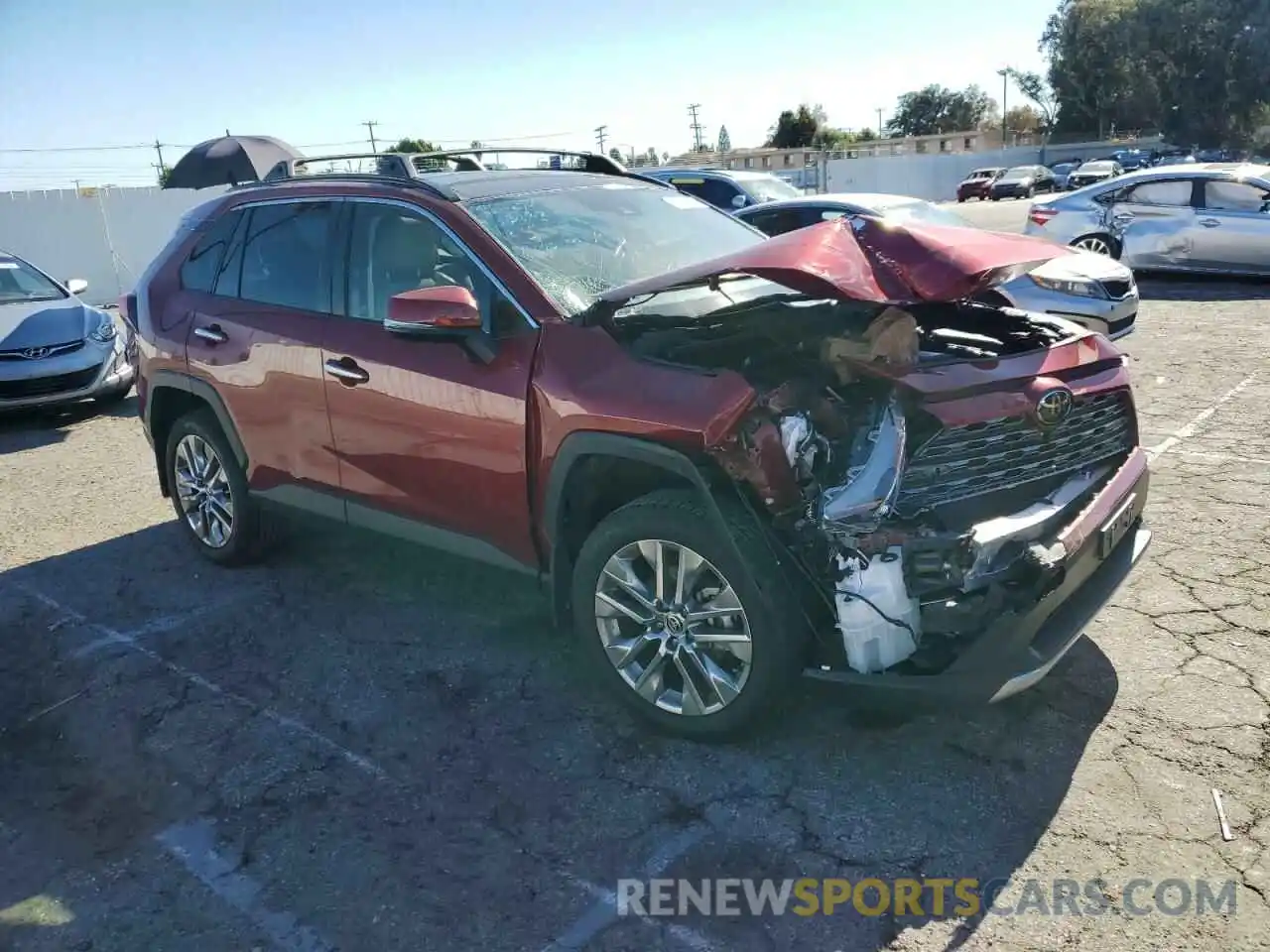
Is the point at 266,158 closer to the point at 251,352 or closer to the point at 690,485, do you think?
the point at 251,352

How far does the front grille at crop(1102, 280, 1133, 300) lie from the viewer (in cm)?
894

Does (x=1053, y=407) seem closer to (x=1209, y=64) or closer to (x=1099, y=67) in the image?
(x=1209, y=64)

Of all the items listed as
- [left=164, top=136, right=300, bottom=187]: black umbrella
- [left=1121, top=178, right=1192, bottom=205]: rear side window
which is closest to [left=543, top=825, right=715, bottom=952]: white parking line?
[left=1121, top=178, right=1192, bottom=205]: rear side window

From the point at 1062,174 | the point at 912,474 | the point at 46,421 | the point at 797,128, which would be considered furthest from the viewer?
the point at 797,128

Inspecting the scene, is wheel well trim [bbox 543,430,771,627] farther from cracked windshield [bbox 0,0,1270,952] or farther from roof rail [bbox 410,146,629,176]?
roof rail [bbox 410,146,629,176]

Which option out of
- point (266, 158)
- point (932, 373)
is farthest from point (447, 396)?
point (266, 158)

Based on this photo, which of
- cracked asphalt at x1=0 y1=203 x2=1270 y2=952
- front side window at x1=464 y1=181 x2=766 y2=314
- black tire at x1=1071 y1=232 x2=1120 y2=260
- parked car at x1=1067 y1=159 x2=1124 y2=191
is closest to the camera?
cracked asphalt at x1=0 y1=203 x2=1270 y2=952

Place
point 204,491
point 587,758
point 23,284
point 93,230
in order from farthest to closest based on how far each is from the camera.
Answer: point 93,230, point 23,284, point 204,491, point 587,758

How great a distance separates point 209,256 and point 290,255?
2.39 feet

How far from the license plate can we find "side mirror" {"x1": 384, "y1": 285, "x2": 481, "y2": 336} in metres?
2.22

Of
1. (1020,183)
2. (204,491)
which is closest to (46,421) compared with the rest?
(204,491)

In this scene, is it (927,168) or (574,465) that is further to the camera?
(927,168)

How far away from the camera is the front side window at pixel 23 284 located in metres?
9.77

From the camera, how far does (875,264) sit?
317cm
